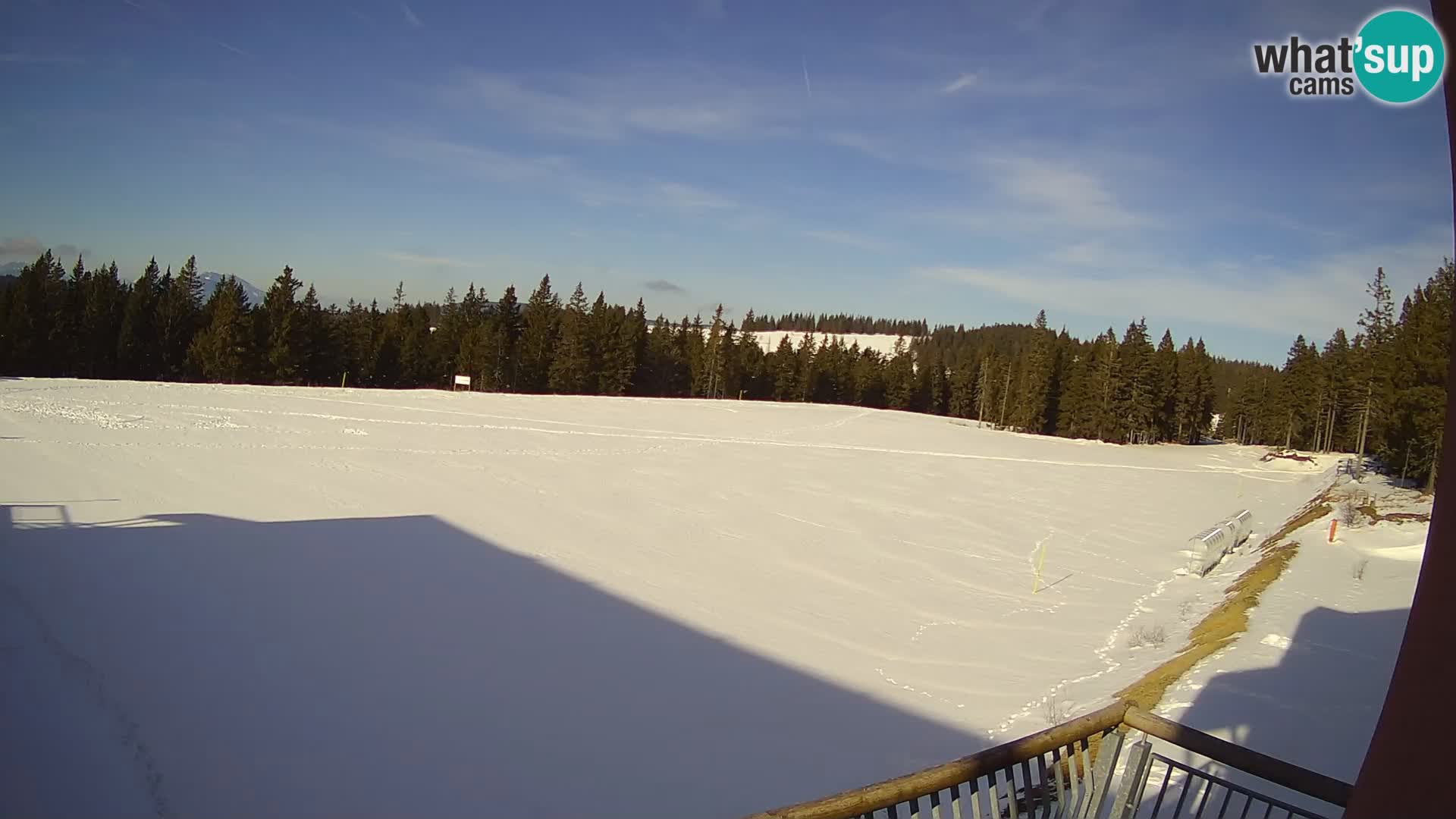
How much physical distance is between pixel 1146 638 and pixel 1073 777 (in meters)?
8.01

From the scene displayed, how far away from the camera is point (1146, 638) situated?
10.8m

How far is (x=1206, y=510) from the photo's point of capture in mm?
25047

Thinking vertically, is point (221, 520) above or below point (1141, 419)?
below

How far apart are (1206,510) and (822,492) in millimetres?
13718

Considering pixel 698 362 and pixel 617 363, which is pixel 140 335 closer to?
pixel 617 363

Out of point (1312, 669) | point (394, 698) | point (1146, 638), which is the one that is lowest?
point (394, 698)

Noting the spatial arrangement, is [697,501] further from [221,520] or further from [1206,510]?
[1206,510]

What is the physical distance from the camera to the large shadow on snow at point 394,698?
5715 mm

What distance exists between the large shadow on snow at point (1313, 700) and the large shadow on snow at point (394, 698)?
245 cm

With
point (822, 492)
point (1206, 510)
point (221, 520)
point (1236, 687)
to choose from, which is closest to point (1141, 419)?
point (1206, 510)

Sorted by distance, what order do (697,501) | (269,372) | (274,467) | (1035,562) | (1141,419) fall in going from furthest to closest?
(1141,419) < (269,372) < (697,501) < (274,467) < (1035,562)

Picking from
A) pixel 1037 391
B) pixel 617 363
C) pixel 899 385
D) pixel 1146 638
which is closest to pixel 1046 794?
pixel 1146 638

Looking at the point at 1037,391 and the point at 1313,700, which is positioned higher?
the point at 1037,391

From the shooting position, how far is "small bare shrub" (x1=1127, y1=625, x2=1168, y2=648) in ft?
34.8
